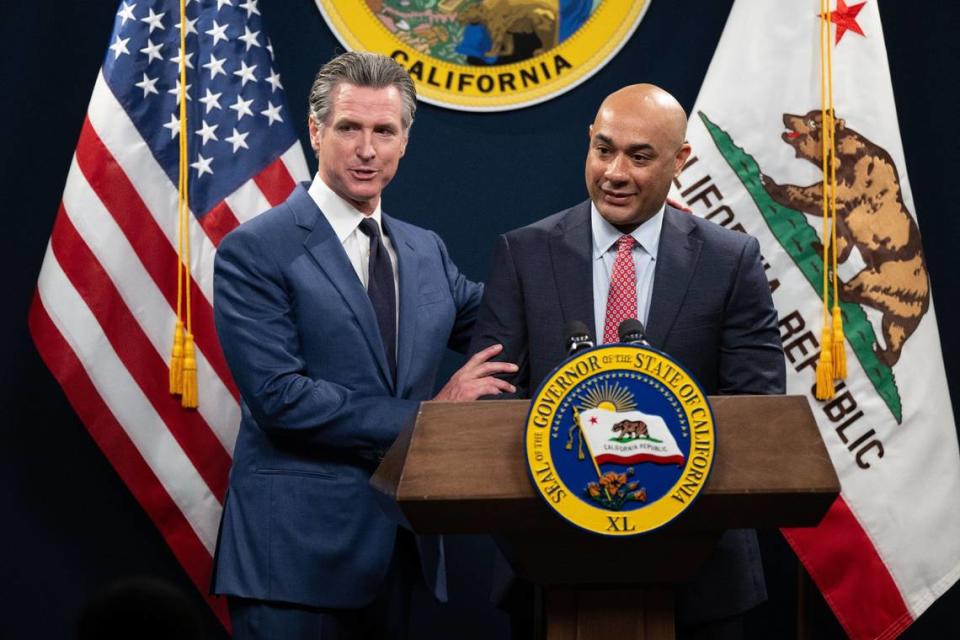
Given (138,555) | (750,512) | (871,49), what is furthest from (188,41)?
(750,512)

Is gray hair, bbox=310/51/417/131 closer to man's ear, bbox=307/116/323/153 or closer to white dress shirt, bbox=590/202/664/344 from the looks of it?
man's ear, bbox=307/116/323/153

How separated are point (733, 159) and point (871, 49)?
0.45 meters

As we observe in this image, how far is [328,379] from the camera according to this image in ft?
8.69

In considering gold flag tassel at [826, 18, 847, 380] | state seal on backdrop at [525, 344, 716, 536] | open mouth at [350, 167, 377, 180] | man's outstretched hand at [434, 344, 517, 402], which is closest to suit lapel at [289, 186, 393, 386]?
open mouth at [350, 167, 377, 180]

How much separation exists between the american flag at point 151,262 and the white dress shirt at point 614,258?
127cm

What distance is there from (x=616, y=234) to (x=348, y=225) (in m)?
0.64

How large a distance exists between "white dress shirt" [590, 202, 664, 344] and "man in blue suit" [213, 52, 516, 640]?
49cm

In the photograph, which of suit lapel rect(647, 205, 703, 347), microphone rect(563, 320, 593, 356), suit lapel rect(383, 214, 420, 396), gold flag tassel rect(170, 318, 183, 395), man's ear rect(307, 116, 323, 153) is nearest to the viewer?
microphone rect(563, 320, 593, 356)

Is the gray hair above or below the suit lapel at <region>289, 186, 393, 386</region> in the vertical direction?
above

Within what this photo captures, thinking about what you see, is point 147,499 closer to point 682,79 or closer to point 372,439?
point 372,439

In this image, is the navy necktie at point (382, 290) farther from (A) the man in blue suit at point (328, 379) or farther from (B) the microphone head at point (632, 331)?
(B) the microphone head at point (632, 331)

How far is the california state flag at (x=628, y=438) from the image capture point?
1.74m

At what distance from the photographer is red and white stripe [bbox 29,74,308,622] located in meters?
3.28

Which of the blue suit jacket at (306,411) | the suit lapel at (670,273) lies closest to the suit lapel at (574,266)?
the suit lapel at (670,273)
